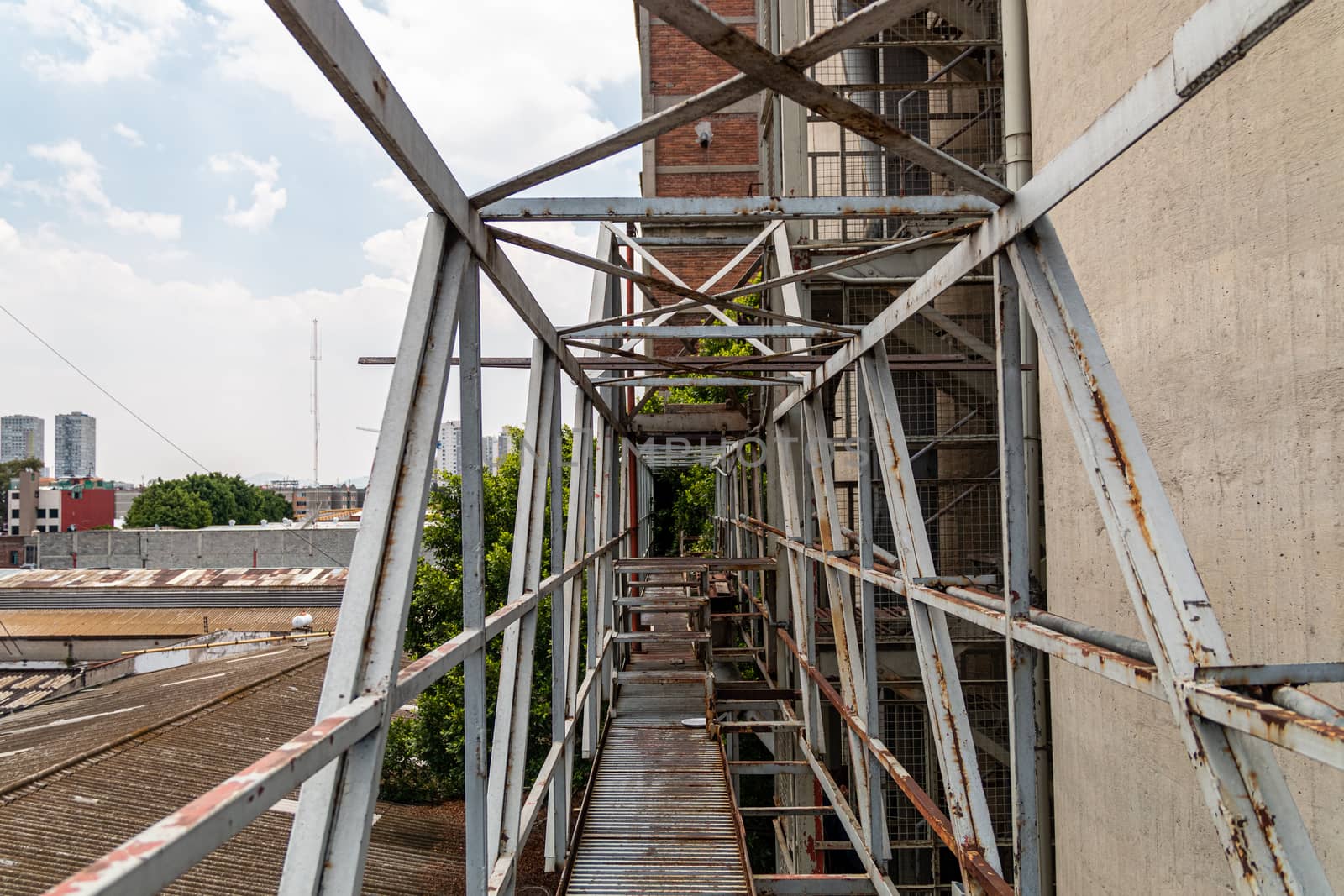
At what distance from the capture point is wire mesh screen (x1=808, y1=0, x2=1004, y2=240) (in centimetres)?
1074

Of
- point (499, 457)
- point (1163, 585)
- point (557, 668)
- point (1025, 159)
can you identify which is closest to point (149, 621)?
point (557, 668)

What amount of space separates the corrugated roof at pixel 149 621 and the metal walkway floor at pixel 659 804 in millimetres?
26216

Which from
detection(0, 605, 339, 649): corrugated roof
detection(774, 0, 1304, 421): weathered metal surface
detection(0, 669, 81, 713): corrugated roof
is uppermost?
detection(774, 0, 1304, 421): weathered metal surface

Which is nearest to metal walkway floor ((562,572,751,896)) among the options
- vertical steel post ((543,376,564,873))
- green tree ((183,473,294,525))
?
vertical steel post ((543,376,564,873))

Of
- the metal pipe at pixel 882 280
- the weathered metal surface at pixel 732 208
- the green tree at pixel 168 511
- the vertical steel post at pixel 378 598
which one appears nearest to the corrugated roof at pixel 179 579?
the green tree at pixel 168 511

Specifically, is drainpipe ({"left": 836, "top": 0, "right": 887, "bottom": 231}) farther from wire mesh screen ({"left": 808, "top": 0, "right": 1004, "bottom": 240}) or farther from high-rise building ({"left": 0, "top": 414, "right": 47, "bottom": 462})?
high-rise building ({"left": 0, "top": 414, "right": 47, "bottom": 462})

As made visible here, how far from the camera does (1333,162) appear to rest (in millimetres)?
3807

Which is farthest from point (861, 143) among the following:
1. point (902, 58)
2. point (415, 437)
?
point (415, 437)

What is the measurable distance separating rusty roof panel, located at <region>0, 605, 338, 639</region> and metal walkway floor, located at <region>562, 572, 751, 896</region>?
25529mm

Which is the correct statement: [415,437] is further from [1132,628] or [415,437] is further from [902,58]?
[902,58]

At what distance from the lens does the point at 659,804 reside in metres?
6.35

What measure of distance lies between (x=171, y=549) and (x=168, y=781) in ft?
141

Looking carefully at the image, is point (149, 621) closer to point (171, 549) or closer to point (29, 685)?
point (29, 685)

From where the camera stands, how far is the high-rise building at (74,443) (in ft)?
616
